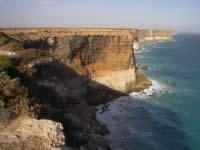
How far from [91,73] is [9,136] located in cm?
2069

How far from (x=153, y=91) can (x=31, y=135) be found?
25670 millimetres

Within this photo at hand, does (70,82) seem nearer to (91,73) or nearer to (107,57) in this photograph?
(91,73)

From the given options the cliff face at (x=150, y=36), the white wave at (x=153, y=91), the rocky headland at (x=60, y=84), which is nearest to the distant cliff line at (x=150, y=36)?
the cliff face at (x=150, y=36)

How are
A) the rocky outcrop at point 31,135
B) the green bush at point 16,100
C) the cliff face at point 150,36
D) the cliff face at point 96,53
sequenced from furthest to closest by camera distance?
the cliff face at point 150,36
the cliff face at point 96,53
the green bush at point 16,100
the rocky outcrop at point 31,135

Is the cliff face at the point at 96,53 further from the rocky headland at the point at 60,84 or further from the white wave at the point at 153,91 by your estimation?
the white wave at the point at 153,91

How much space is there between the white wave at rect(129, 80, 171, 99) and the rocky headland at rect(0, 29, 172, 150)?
3.92 feet

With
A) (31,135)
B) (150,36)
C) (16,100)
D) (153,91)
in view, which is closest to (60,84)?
(16,100)

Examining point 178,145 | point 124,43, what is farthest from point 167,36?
point 178,145

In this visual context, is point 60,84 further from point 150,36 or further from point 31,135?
point 150,36

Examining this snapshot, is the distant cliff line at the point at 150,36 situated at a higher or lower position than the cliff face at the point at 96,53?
higher

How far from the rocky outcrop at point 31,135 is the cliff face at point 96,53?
1723cm

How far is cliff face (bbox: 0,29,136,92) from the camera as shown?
2345 centimetres

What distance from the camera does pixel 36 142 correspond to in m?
5.47

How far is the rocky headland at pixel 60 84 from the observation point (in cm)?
619
